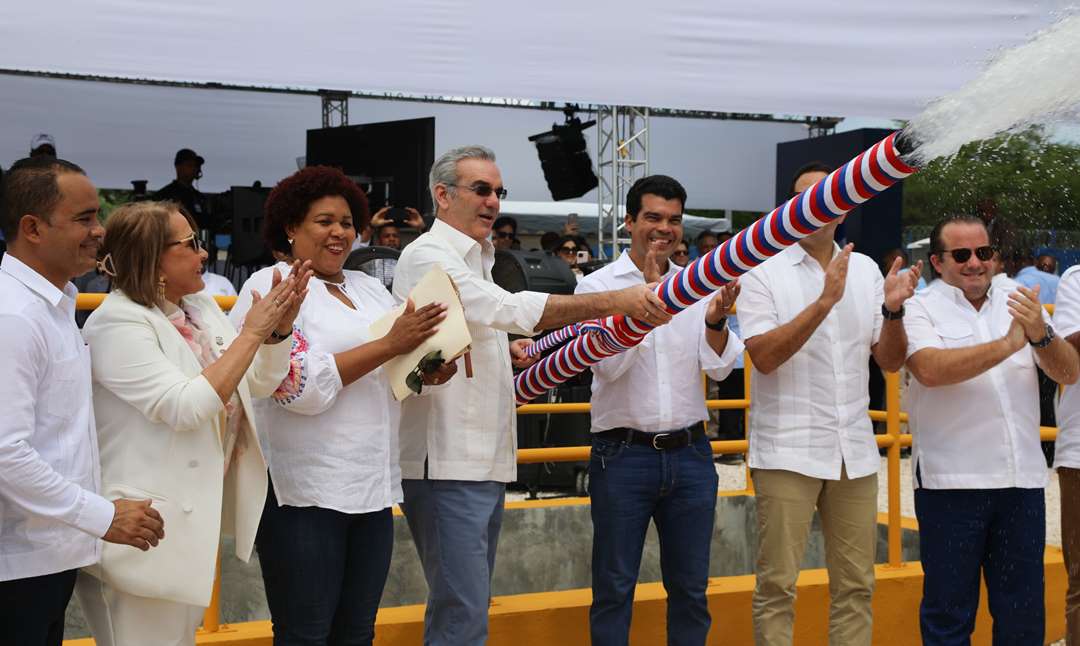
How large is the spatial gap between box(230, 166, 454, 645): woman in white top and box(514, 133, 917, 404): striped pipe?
25.0 inches

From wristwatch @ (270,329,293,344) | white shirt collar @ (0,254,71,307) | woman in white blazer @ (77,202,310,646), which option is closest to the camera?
white shirt collar @ (0,254,71,307)

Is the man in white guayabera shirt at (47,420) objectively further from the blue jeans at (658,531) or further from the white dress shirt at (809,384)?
the white dress shirt at (809,384)

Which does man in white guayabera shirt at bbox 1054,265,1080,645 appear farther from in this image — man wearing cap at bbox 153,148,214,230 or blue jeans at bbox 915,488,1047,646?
man wearing cap at bbox 153,148,214,230

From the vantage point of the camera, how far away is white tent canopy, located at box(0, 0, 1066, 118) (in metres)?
3.57

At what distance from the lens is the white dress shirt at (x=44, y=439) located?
2602 mm

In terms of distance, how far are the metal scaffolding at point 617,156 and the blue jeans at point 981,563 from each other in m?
8.09

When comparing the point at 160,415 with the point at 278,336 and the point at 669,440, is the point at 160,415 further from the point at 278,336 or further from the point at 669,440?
the point at 669,440

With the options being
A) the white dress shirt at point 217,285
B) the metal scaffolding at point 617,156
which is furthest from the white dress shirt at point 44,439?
the metal scaffolding at point 617,156

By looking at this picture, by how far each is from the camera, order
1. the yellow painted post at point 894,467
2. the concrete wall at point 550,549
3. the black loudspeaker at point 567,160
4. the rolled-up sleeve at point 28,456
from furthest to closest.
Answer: the black loudspeaker at point 567,160
the concrete wall at point 550,549
the yellow painted post at point 894,467
the rolled-up sleeve at point 28,456

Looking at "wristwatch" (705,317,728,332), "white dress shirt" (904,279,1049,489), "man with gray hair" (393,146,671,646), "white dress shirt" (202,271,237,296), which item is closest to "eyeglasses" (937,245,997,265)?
"white dress shirt" (904,279,1049,489)

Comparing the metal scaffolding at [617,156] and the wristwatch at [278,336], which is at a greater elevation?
the metal scaffolding at [617,156]

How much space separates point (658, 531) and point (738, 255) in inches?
51.6

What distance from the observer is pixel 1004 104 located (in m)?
2.45

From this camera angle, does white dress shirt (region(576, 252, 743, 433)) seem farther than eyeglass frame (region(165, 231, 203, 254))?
Yes
